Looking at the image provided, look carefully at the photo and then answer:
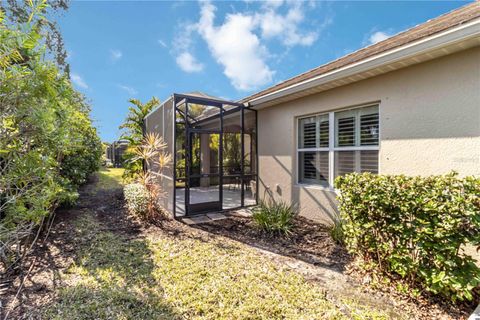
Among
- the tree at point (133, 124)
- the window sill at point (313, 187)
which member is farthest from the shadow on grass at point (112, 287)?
the tree at point (133, 124)

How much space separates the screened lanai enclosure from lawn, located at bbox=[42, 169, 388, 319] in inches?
92.6

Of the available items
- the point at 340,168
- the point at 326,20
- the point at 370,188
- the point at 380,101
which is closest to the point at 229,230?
the point at 340,168

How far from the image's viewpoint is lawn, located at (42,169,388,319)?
2768 millimetres

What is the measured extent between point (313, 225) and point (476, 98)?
407cm

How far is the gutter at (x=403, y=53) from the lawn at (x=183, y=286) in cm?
393

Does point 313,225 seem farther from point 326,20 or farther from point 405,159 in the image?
point 326,20

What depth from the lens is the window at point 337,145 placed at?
5.00 m

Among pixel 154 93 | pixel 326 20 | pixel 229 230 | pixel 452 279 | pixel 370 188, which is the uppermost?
pixel 326 20

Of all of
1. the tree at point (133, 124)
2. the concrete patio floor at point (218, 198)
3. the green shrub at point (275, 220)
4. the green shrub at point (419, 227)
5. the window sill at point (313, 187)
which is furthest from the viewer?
the tree at point (133, 124)

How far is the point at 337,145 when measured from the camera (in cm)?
567

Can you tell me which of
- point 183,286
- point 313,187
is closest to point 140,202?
point 183,286

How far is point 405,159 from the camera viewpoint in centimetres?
431

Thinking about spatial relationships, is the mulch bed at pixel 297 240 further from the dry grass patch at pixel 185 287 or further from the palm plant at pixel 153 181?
the palm plant at pixel 153 181

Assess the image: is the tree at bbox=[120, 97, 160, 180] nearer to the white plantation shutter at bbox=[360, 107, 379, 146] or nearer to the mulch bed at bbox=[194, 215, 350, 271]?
the mulch bed at bbox=[194, 215, 350, 271]
